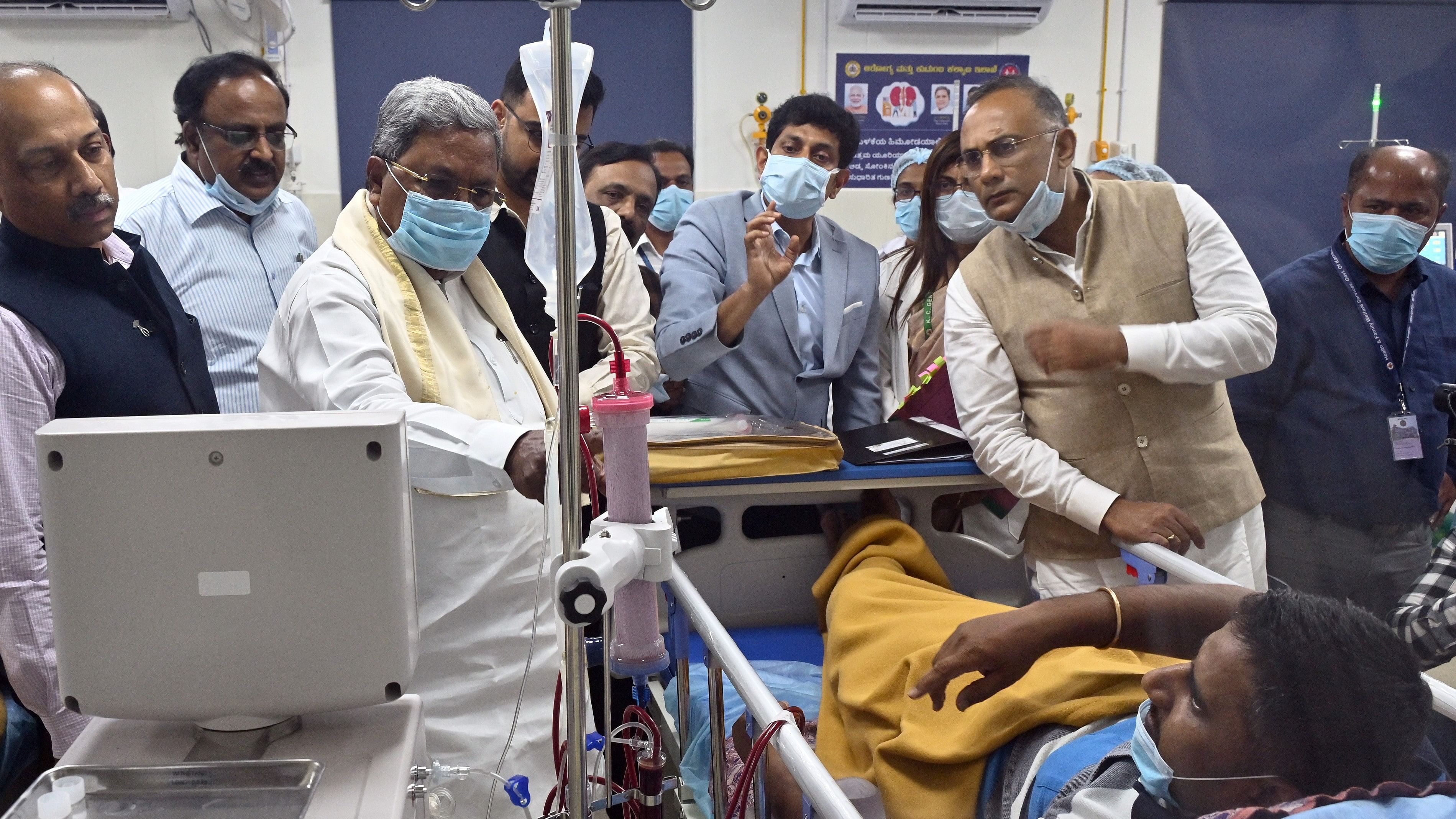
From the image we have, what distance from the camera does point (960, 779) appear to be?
1224 millimetres

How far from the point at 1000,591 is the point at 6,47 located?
4.38 m

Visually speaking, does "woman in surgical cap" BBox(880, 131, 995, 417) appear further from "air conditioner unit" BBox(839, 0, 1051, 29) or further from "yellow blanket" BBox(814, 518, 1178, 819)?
"air conditioner unit" BBox(839, 0, 1051, 29)

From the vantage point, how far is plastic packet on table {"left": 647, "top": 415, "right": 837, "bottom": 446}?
1792mm

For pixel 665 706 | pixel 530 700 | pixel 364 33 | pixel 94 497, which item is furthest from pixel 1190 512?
pixel 364 33

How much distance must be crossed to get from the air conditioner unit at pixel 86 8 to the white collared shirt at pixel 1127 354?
3694 mm

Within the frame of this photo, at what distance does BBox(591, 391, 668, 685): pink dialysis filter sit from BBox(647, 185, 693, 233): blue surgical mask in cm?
279

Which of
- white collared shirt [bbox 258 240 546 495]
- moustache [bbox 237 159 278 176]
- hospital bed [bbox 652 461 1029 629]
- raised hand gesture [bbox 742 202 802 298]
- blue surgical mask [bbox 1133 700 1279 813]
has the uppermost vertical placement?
moustache [bbox 237 159 278 176]

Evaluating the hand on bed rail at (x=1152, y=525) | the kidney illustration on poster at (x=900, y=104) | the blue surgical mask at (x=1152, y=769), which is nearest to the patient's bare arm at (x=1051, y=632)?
the blue surgical mask at (x=1152, y=769)

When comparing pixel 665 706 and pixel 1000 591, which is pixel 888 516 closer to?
pixel 1000 591

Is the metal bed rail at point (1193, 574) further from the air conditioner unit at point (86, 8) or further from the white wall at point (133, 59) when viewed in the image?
the air conditioner unit at point (86, 8)

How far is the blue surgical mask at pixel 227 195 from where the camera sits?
2477mm

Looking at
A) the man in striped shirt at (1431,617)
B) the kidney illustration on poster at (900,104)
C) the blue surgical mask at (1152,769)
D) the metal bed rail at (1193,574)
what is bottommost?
the blue surgical mask at (1152,769)

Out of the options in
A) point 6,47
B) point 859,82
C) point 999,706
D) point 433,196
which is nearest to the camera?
point 999,706

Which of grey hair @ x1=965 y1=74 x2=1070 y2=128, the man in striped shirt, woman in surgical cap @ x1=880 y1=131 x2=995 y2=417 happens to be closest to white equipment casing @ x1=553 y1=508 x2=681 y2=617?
the man in striped shirt
